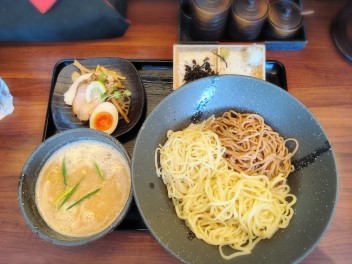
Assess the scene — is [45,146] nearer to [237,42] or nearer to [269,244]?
[269,244]

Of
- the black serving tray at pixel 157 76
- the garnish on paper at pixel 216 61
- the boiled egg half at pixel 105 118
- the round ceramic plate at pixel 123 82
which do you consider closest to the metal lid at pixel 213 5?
the garnish on paper at pixel 216 61

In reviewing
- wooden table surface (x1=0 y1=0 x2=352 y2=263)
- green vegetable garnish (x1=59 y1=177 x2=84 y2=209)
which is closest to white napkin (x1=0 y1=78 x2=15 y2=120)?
wooden table surface (x1=0 y1=0 x2=352 y2=263)

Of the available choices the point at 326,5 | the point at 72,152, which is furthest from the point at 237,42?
the point at 72,152

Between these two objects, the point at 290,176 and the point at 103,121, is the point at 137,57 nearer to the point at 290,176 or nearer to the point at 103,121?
the point at 103,121

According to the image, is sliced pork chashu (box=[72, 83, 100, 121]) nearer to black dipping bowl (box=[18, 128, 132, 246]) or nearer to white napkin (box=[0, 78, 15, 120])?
black dipping bowl (box=[18, 128, 132, 246])

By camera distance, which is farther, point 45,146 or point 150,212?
point 45,146
